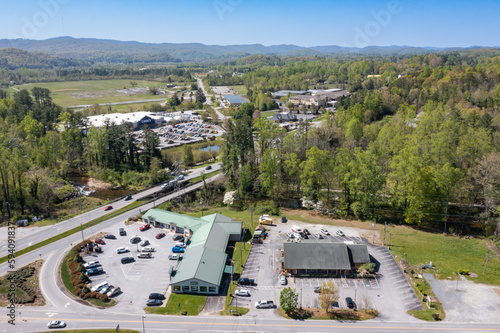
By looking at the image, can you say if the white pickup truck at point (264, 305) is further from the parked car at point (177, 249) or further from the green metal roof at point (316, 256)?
the parked car at point (177, 249)

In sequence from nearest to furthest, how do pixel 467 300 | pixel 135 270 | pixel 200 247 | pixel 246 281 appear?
pixel 467 300 < pixel 246 281 < pixel 135 270 < pixel 200 247

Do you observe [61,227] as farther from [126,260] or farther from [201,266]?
[201,266]

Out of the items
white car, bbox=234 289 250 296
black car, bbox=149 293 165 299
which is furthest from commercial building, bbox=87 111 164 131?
white car, bbox=234 289 250 296

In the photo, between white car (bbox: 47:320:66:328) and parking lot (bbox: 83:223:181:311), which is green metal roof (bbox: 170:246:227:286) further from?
white car (bbox: 47:320:66:328)

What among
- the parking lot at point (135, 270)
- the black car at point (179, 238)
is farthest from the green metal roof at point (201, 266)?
the black car at point (179, 238)

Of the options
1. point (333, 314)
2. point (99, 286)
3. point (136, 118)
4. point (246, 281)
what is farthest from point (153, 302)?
point (136, 118)

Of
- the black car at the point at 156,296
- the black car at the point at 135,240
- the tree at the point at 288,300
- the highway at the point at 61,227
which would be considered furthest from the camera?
the black car at the point at 135,240
